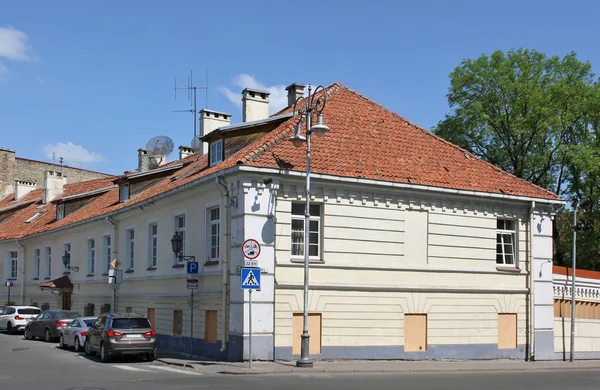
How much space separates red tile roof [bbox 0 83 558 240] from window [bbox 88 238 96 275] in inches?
295

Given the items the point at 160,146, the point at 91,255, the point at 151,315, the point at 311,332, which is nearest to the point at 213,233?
the point at 311,332

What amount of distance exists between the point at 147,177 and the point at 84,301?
8355 mm

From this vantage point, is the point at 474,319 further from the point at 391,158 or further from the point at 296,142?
the point at 296,142

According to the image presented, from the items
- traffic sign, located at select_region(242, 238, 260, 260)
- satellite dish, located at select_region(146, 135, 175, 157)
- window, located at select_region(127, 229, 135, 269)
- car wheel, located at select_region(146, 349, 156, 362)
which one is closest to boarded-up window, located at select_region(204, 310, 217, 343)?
car wheel, located at select_region(146, 349, 156, 362)

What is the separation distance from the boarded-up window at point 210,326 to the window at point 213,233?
5.83 feet

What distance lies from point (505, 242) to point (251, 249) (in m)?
11.0

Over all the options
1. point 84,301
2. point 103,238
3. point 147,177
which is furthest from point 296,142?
point 84,301

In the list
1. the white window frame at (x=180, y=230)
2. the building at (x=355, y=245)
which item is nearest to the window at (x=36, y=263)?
the building at (x=355, y=245)

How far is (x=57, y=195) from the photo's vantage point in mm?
51500

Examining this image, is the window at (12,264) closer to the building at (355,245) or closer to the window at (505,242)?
the building at (355,245)

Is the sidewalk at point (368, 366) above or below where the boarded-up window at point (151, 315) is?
below

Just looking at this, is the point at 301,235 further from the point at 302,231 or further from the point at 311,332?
the point at 311,332

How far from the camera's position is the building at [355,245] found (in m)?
22.1

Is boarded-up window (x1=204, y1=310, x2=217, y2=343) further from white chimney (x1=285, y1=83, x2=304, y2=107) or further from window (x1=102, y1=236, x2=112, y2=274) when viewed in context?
window (x1=102, y1=236, x2=112, y2=274)
